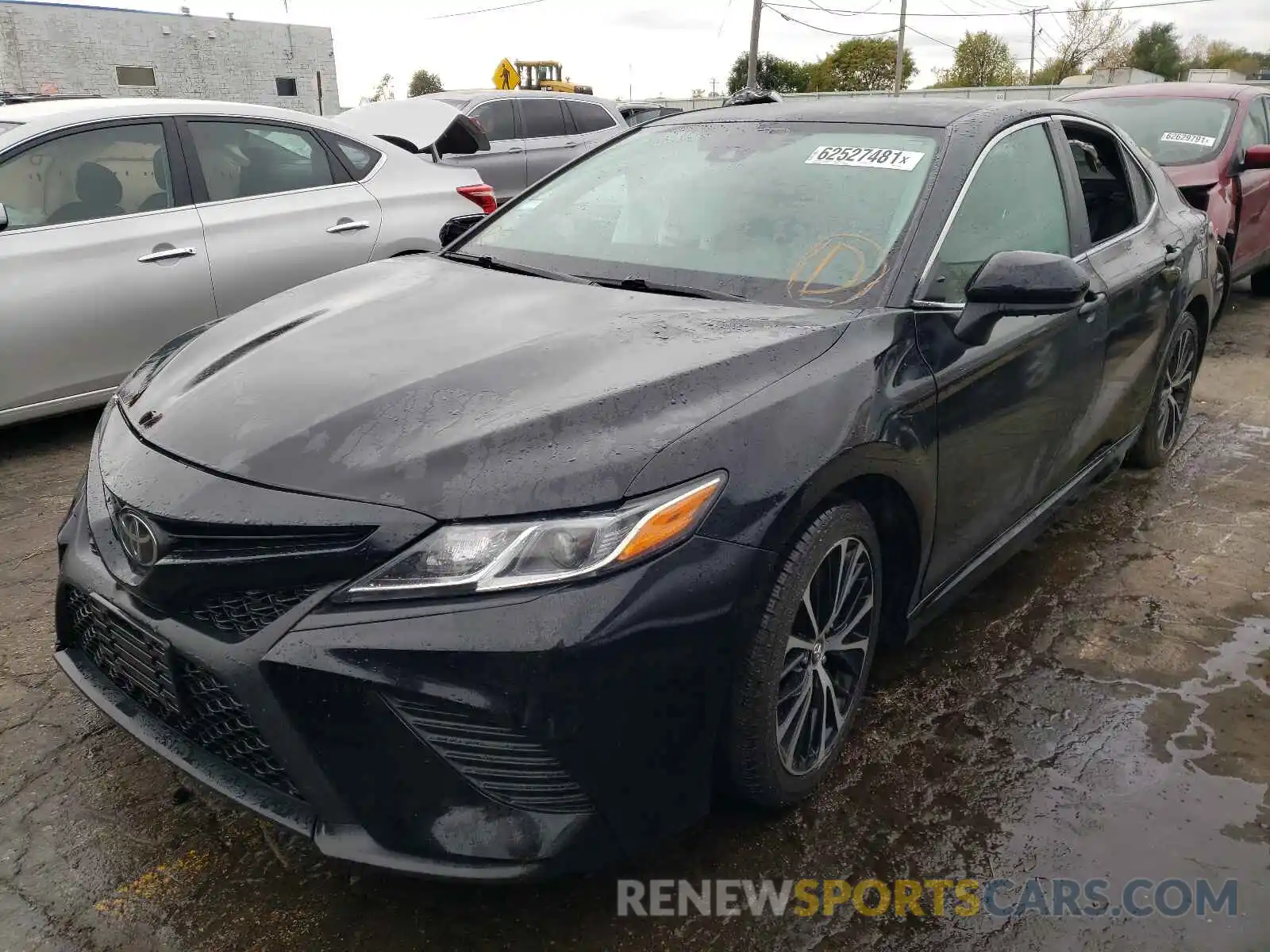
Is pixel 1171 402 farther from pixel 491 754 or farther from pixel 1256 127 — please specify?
pixel 1256 127

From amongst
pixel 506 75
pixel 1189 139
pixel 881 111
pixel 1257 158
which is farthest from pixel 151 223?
pixel 506 75

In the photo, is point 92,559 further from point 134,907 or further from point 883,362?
point 883,362

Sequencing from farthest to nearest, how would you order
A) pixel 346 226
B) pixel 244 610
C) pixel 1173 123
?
pixel 1173 123, pixel 346 226, pixel 244 610

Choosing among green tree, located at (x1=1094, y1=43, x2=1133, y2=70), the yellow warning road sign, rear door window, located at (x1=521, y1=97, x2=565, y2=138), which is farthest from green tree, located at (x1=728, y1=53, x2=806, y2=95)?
rear door window, located at (x1=521, y1=97, x2=565, y2=138)

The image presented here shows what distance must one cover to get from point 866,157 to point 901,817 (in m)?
1.75

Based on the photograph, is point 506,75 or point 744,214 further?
point 506,75

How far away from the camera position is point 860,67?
2480 inches

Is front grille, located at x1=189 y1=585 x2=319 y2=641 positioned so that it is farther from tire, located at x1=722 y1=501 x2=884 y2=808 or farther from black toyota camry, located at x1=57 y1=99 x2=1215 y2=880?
tire, located at x1=722 y1=501 x2=884 y2=808

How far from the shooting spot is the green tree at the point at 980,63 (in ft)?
190

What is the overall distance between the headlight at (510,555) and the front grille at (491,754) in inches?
7.5

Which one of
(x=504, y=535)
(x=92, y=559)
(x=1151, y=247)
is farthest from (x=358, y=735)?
(x=1151, y=247)

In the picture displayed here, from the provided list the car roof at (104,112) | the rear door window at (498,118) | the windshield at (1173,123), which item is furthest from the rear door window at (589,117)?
the car roof at (104,112)

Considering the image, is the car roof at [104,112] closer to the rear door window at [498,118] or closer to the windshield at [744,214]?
the windshield at [744,214]

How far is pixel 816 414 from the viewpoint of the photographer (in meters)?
2.09
